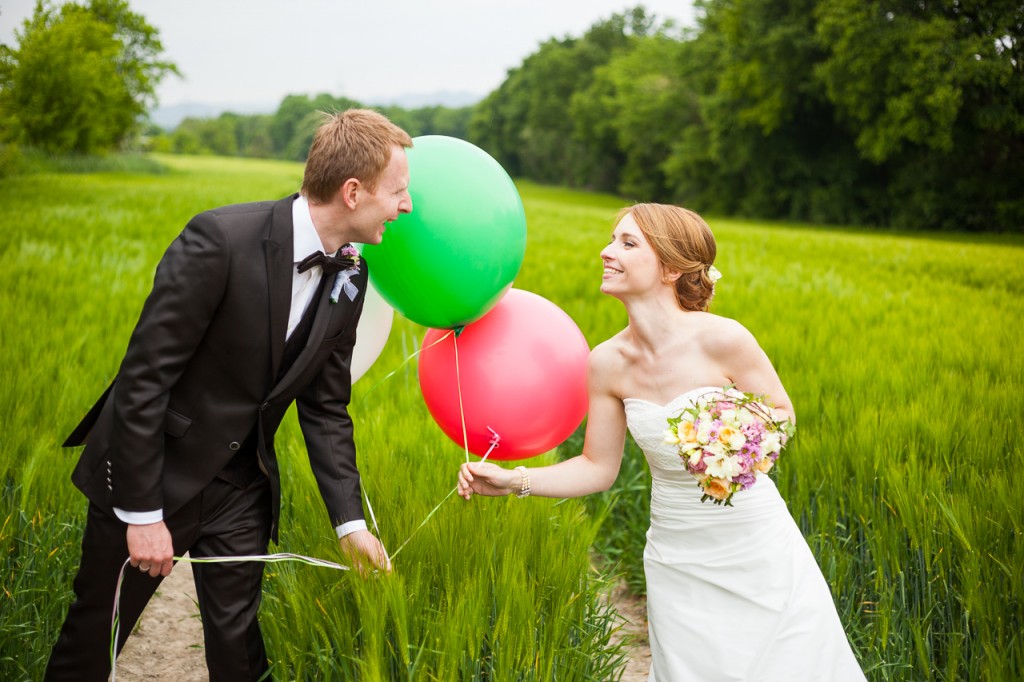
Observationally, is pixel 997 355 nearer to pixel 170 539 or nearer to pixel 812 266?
pixel 170 539

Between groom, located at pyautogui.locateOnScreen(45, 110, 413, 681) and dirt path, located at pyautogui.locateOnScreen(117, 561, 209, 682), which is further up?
groom, located at pyautogui.locateOnScreen(45, 110, 413, 681)

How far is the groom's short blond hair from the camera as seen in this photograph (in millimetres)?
2078

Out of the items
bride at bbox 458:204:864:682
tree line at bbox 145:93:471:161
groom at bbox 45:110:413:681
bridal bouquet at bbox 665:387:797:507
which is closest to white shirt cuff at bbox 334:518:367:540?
groom at bbox 45:110:413:681

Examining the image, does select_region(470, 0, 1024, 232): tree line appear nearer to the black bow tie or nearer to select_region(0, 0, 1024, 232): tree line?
select_region(0, 0, 1024, 232): tree line

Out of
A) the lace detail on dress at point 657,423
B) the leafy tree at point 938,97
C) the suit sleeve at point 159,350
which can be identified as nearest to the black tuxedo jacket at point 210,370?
the suit sleeve at point 159,350

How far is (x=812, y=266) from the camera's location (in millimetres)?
9547

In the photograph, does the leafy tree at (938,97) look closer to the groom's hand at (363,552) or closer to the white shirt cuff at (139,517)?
the groom's hand at (363,552)

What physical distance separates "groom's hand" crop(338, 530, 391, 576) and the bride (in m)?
0.31

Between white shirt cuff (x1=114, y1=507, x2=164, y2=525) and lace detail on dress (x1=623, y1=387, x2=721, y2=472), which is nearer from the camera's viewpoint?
white shirt cuff (x1=114, y1=507, x2=164, y2=525)

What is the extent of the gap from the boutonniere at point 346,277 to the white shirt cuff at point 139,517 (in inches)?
29.5

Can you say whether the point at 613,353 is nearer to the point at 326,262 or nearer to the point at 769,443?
the point at 769,443

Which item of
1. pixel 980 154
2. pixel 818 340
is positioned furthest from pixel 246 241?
pixel 980 154

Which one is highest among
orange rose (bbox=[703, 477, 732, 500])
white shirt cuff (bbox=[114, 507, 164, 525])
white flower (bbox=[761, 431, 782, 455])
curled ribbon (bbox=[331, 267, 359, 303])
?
curled ribbon (bbox=[331, 267, 359, 303])

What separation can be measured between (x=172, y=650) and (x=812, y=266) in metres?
8.39
